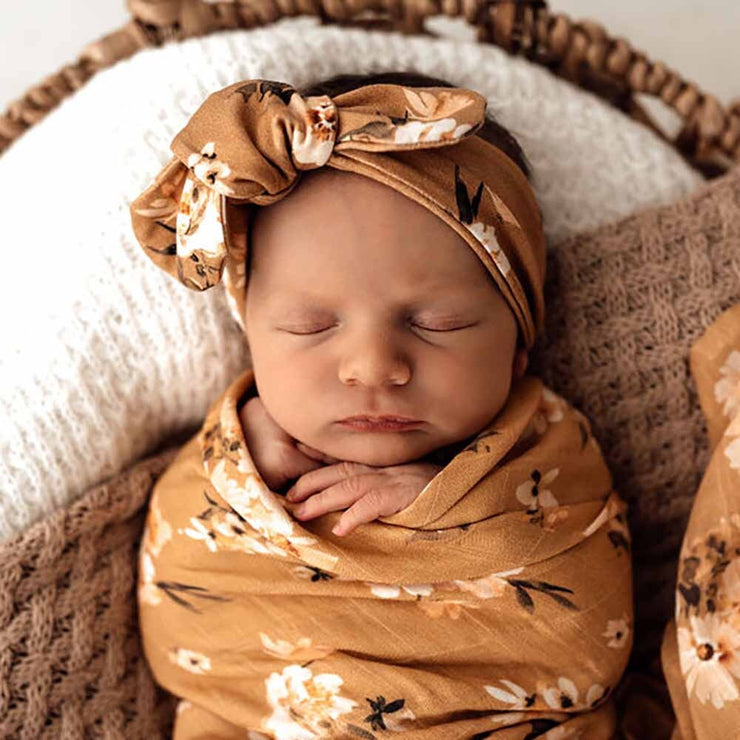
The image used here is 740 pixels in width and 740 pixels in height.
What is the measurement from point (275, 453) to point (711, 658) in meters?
0.51

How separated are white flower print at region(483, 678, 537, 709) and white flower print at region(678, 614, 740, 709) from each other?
17 centimetres

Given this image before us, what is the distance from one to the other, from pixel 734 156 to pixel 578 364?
1.33 feet

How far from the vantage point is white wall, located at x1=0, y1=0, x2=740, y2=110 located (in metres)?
1.69

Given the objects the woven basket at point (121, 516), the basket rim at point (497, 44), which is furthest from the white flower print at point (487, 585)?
the basket rim at point (497, 44)

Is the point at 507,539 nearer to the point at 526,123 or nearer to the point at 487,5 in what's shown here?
the point at 526,123

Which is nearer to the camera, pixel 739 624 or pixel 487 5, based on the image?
pixel 739 624

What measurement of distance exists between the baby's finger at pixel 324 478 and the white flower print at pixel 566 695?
29cm

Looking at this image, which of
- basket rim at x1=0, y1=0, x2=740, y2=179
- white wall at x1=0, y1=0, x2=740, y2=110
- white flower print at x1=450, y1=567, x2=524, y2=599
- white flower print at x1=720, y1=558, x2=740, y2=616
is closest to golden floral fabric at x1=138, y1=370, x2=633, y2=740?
white flower print at x1=450, y1=567, x2=524, y2=599

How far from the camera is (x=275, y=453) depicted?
1.09 meters

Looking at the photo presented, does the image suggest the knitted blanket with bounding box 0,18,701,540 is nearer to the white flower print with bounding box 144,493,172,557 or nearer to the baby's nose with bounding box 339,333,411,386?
the white flower print with bounding box 144,493,172,557

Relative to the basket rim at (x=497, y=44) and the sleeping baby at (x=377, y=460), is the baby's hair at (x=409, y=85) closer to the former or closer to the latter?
the sleeping baby at (x=377, y=460)

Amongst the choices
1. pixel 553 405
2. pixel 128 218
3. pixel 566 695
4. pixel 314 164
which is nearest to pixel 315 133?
pixel 314 164

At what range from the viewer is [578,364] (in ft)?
4.08

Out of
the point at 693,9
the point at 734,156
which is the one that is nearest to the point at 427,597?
the point at 734,156
